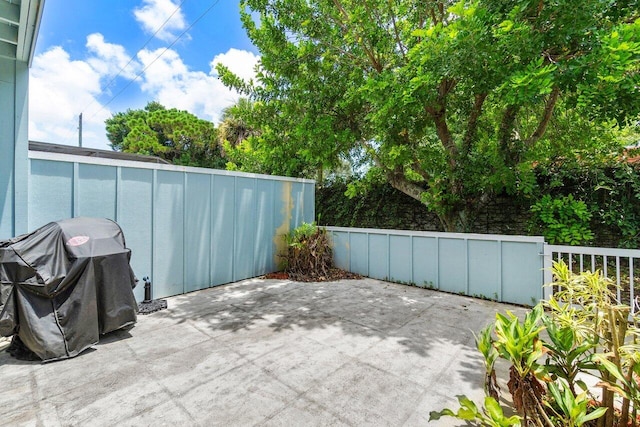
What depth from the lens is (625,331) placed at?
1.48 metres

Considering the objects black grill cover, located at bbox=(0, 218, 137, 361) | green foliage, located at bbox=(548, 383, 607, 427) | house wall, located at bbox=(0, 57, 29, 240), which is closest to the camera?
green foliage, located at bbox=(548, 383, 607, 427)

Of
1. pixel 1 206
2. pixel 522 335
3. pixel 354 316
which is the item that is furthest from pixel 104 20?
pixel 522 335

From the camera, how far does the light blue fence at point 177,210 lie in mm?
3381

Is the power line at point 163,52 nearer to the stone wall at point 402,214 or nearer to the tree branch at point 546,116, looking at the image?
the stone wall at point 402,214

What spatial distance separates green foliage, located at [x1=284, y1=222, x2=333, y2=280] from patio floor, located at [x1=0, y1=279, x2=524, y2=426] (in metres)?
1.83

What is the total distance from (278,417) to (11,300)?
8.13 feet

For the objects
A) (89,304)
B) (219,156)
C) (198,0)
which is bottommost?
(89,304)

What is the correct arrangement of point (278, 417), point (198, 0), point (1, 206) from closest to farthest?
point (278, 417)
point (1, 206)
point (198, 0)

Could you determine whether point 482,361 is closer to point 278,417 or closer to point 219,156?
point 278,417

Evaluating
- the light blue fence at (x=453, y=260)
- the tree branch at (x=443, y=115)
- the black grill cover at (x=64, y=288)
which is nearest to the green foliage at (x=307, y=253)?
the light blue fence at (x=453, y=260)

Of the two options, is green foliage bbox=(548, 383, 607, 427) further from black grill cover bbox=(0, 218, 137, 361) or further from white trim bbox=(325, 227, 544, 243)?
black grill cover bbox=(0, 218, 137, 361)

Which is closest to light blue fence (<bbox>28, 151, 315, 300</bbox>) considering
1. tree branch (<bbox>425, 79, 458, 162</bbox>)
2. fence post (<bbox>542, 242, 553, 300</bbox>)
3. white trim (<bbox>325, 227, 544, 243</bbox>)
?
white trim (<bbox>325, 227, 544, 243</bbox>)

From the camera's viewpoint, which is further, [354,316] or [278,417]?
[354,316]

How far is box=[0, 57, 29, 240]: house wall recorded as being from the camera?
120 inches
